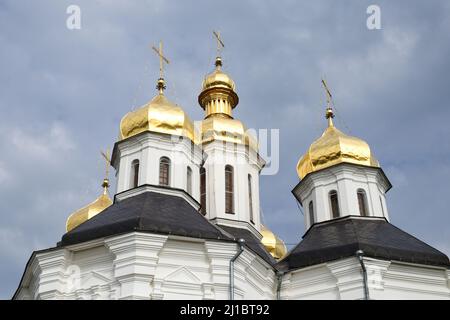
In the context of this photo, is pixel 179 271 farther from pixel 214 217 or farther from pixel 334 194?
pixel 334 194

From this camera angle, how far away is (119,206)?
52.1ft

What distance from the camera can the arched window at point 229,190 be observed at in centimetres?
1912

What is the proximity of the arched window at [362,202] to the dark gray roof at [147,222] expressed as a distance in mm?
5093

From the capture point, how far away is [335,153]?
750 inches

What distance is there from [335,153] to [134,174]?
5.86 meters

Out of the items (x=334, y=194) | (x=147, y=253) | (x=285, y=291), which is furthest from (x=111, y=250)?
(x=334, y=194)

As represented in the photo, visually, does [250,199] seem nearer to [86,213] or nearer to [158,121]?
[158,121]

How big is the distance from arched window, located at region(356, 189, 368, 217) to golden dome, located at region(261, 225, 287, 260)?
4934mm

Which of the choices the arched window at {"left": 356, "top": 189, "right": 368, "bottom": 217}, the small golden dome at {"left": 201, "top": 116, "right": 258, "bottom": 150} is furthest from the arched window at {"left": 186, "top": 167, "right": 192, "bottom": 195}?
the arched window at {"left": 356, "top": 189, "right": 368, "bottom": 217}

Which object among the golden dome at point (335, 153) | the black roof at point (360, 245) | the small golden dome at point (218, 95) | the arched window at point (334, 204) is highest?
the small golden dome at point (218, 95)

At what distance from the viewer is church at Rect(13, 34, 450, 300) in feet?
45.0

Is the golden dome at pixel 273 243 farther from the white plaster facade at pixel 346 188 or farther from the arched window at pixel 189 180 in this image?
the arched window at pixel 189 180

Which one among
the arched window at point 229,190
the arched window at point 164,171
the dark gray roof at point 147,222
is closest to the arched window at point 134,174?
the arched window at point 164,171

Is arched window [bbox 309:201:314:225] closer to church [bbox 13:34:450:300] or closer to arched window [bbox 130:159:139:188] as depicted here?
church [bbox 13:34:450:300]
